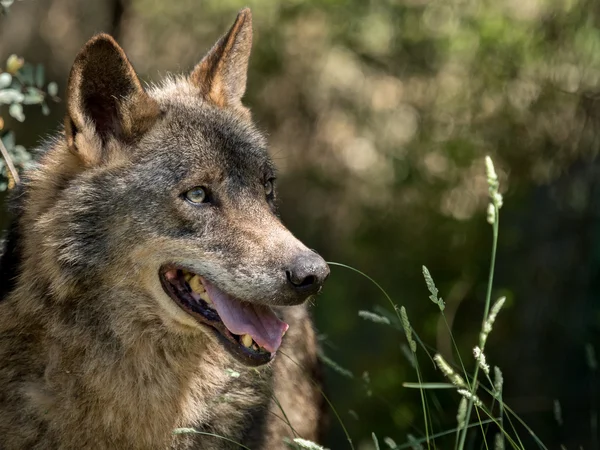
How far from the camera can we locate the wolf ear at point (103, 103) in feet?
12.7

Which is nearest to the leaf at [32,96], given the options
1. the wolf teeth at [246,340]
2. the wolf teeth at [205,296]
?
the wolf teeth at [205,296]

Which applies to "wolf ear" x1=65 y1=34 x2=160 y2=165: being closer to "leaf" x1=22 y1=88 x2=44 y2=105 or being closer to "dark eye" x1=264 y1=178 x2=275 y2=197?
"dark eye" x1=264 y1=178 x2=275 y2=197

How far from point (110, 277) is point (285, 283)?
2.62 feet

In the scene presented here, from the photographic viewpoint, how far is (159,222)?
391 cm

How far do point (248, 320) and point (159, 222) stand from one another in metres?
0.58

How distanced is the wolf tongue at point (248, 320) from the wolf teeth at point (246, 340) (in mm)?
17

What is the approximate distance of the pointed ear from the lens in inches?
182

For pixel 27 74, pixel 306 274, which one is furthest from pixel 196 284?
pixel 27 74

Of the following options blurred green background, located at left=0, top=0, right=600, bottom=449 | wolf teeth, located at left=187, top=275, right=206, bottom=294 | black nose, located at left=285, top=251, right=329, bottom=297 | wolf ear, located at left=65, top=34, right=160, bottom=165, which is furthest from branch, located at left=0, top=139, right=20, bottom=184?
blurred green background, located at left=0, top=0, right=600, bottom=449

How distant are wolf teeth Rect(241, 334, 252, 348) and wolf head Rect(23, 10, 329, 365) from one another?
1cm

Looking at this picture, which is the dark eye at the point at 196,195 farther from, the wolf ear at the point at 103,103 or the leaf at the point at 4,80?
the leaf at the point at 4,80

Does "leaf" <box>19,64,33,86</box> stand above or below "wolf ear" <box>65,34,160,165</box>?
above

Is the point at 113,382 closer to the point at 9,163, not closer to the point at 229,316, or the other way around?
the point at 229,316

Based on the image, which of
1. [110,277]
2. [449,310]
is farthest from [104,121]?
[449,310]
